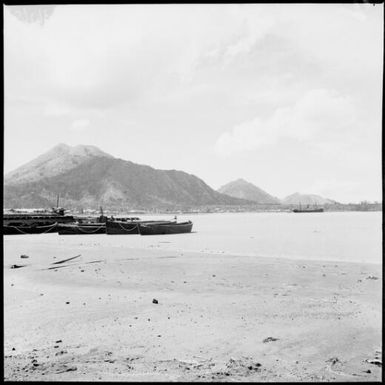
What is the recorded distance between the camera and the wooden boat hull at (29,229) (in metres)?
40.2

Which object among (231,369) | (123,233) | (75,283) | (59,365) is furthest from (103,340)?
(123,233)

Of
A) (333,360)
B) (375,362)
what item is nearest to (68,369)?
(333,360)

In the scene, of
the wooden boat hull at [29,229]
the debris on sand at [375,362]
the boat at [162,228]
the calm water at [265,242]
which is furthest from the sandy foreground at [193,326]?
the wooden boat hull at [29,229]

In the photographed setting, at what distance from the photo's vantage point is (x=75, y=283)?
1188cm

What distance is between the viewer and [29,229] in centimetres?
4184

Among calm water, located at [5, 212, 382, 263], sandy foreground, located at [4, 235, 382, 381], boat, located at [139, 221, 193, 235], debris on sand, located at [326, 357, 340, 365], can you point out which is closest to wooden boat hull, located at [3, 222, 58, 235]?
calm water, located at [5, 212, 382, 263]

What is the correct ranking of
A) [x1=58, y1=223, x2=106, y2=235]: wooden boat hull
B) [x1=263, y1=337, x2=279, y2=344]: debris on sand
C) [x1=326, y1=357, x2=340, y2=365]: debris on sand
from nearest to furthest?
[x1=326, y1=357, x2=340, y2=365]: debris on sand
[x1=263, y1=337, x2=279, y2=344]: debris on sand
[x1=58, y1=223, x2=106, y2=235]: wooden boat hull

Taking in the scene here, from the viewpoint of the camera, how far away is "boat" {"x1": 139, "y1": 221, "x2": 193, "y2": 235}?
122ft

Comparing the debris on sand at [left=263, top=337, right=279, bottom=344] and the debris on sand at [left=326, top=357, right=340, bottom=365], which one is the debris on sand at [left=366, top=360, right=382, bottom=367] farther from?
the debris on sand at [left=263, top=337, right=279, bottom=344]

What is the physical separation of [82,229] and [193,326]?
112 feet

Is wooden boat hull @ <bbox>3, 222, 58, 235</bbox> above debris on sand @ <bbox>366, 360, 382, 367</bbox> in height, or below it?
below

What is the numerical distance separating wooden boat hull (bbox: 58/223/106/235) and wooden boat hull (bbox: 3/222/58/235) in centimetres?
326

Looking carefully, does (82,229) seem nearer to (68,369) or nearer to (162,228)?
(162,228)

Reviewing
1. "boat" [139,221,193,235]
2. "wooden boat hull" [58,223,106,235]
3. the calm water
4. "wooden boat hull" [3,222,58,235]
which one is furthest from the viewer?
"wooden boat hull" [3,222,58,235]
